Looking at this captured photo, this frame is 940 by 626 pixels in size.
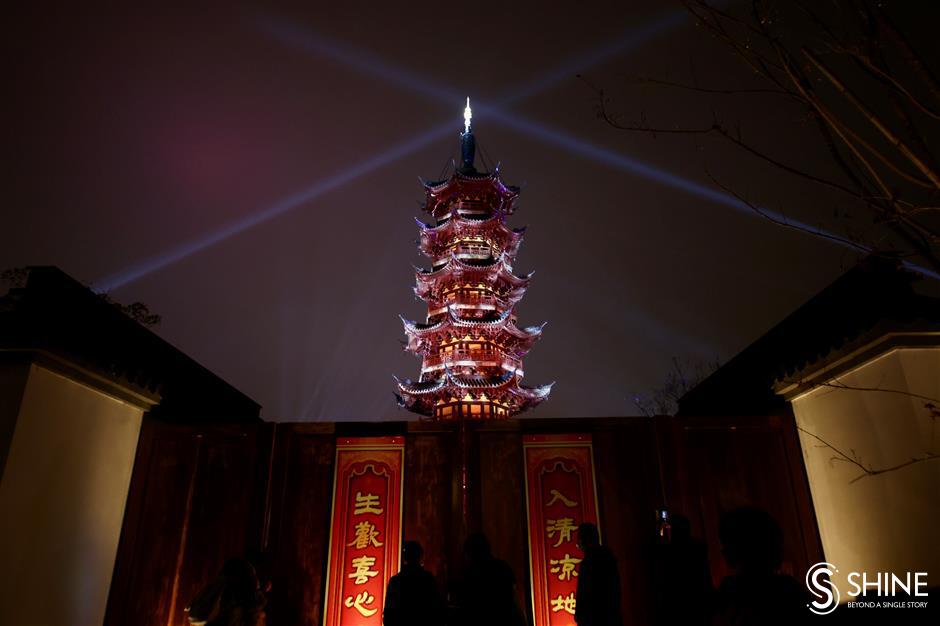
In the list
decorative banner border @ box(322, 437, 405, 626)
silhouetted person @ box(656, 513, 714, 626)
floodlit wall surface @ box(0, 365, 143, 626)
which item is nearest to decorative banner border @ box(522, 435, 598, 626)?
decorative banner border @ box(322, 437, 405, 626)

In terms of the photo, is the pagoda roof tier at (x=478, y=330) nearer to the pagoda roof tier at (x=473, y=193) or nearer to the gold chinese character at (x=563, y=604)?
the pagoda roof tier at (x=473, y=193)

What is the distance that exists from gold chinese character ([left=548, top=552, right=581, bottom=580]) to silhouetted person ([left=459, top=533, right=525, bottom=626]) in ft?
4.41

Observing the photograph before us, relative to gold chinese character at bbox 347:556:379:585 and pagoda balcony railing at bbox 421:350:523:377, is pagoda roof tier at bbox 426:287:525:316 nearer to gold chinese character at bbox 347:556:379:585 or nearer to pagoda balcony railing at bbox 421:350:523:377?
pagoda balcony railing at bbox 421:350:523:377

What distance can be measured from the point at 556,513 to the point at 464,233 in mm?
13261

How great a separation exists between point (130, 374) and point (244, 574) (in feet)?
7.03

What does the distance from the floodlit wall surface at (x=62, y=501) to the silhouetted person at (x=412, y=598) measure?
2327 millimetres

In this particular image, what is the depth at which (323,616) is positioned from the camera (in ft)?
12.8

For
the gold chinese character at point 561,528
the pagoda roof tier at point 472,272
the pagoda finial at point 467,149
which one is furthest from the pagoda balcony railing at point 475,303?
the gold chinese character at point 561,528

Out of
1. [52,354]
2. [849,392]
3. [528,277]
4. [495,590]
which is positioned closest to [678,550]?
[495,590]

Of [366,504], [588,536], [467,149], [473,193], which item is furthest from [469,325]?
[588,536]

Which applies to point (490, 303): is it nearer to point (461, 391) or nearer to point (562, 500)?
point (461, 391)

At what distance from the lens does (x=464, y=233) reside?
16719mm

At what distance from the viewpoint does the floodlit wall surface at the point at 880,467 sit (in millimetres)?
3207

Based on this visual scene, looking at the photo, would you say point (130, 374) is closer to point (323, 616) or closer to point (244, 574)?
point (244, 574)
